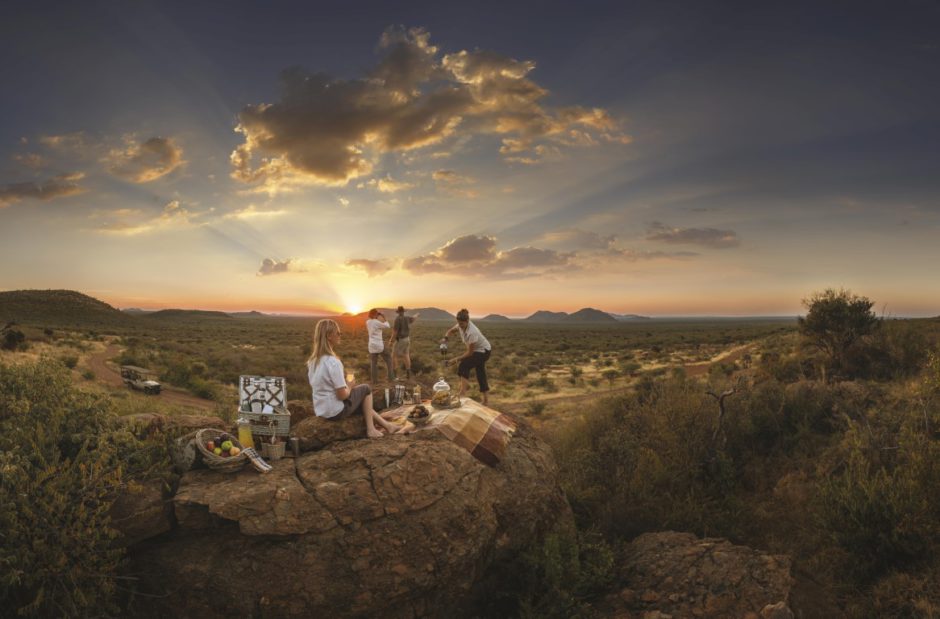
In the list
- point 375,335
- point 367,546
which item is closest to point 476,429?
point 367,546

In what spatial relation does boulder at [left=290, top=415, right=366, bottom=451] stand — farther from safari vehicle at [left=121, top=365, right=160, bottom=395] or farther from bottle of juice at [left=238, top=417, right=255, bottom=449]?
safari vehicle at [left=121, top=365, right=160, bottom=395]

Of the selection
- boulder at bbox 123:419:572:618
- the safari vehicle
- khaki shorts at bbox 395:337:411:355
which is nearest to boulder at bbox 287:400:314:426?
boulder at bbox 123:419:572:618

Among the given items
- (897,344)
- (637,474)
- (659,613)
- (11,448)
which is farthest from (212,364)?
(897,344)

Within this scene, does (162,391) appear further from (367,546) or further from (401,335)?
(367,546)

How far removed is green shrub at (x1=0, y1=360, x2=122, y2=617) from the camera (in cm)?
443

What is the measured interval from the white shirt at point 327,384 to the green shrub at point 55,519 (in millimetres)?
2378

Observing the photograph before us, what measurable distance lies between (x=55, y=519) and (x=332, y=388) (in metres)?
3.13

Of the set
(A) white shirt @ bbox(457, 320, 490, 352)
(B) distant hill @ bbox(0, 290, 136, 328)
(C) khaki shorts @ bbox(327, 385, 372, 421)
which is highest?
(B) distant hill @ bbox(0, 290, 136, 328)

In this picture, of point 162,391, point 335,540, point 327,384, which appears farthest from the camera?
point 162,391

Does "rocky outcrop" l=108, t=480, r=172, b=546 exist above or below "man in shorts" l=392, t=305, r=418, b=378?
below

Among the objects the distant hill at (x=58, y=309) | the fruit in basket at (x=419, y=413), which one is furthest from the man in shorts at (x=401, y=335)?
the distant hill at (x=58, y=309)

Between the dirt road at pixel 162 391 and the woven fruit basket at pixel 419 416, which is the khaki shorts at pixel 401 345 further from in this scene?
the dirt road at pixel 162 391

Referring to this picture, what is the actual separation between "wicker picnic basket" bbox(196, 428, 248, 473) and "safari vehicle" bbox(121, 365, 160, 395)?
55.7 ft

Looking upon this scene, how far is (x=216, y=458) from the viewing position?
18.2 ft
